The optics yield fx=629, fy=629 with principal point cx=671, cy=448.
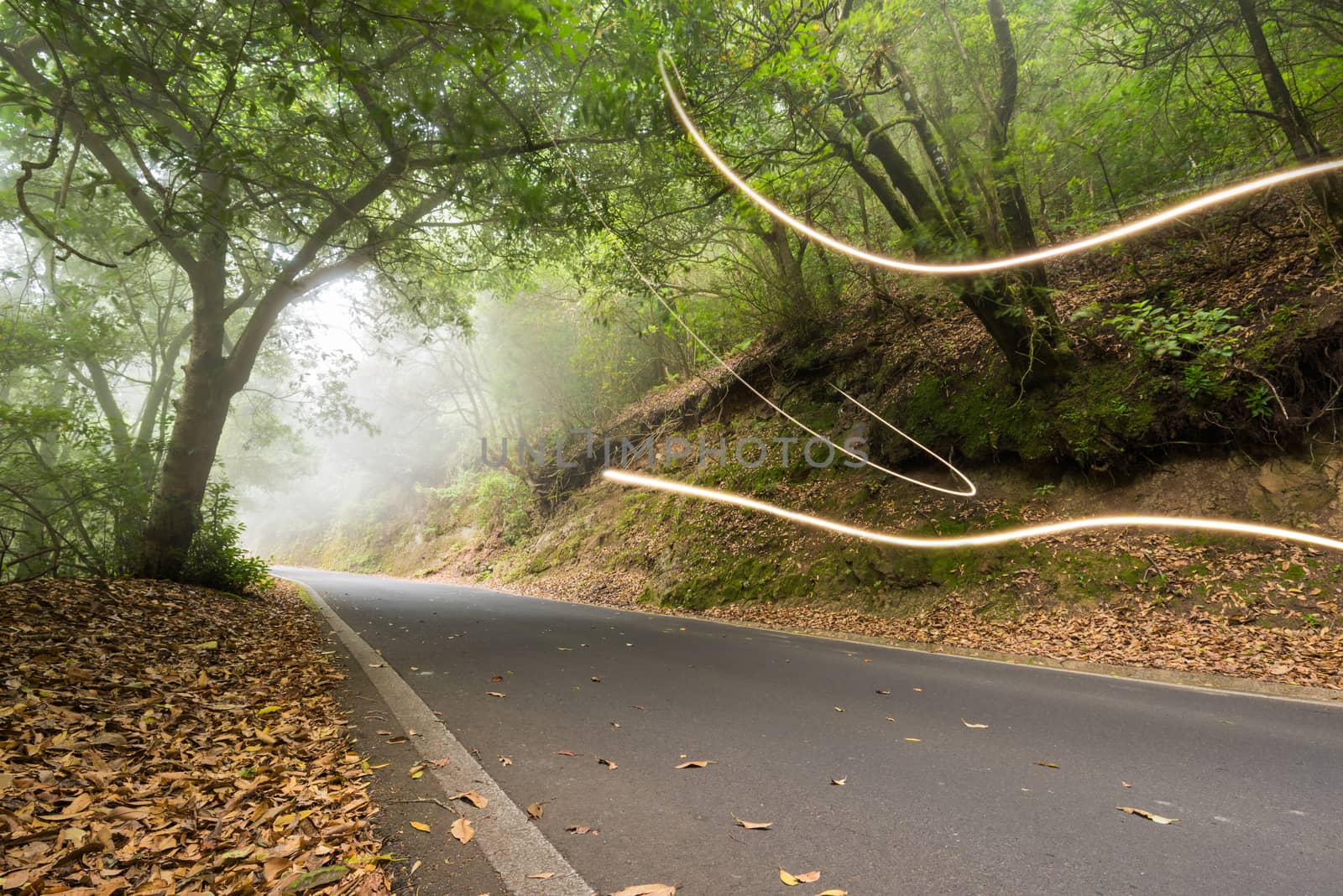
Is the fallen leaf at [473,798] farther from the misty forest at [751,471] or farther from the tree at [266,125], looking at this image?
the tree at [266,125]

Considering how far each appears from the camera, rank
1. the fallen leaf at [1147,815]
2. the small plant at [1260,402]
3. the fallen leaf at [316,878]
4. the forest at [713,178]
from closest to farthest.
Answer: the fallen leaf at [316,878]
the fallen leaf at [1147,815]
the forest at [713,178]
the small plant at [1260,402]

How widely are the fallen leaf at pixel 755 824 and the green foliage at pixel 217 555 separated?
9.79m

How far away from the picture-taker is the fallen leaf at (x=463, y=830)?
264cm

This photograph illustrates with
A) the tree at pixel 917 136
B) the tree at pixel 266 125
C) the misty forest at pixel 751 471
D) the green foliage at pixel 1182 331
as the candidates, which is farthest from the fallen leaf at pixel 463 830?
the green foliage at pixel 1182 331

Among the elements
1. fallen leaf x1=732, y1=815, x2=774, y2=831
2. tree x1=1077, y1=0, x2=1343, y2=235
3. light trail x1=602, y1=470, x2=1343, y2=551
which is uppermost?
tree x1=1077, y1=0, x2=1343, y2=235

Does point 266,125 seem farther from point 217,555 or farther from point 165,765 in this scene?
point 165,765

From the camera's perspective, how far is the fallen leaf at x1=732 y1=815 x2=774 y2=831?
9.05 ft

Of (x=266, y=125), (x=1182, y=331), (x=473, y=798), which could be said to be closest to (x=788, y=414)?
(x=1182, y=331)

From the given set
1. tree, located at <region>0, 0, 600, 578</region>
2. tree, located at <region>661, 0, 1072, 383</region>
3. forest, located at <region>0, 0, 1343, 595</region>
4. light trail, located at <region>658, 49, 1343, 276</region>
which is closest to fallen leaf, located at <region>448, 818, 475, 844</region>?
tree, located at <region>0, 0, 600, 578</region>

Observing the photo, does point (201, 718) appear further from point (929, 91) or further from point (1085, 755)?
point (929, 91)

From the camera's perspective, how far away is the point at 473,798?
9.87 ft

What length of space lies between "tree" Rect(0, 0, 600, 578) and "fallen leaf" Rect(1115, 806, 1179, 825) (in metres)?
5.90

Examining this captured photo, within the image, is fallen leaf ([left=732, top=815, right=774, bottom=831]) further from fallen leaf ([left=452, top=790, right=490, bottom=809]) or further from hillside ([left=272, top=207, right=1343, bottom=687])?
hillside ([left=272, top=207, right=1343, bottom=687])

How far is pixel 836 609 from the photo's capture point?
1008 centimetres
